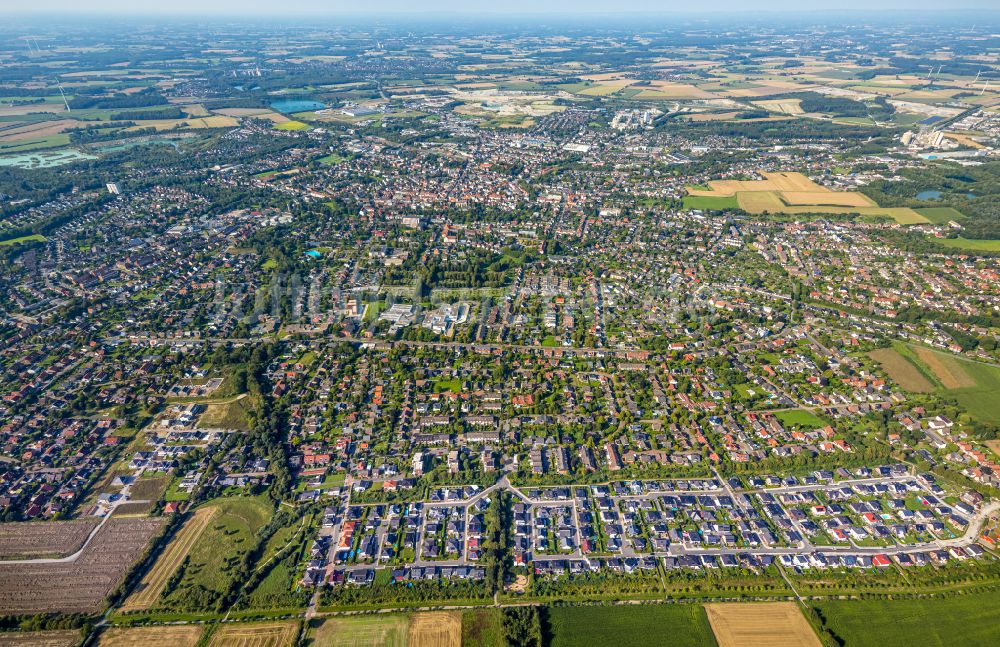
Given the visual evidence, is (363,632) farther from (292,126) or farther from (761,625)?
(292,126)

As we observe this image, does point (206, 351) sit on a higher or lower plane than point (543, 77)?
lower

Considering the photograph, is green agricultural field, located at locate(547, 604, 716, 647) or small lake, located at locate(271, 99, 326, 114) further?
small lake, located at locate(271, 99, 326, 114)

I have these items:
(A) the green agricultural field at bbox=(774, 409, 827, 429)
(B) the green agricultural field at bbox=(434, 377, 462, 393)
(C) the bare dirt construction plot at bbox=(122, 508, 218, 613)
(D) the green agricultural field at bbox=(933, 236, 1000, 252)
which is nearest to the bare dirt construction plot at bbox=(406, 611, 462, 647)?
(C) the bare dirt construction plot at bbox=(122, 508, 218, 613)

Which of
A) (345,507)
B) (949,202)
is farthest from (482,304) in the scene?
(949,202)

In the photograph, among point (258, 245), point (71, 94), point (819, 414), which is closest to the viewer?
point (819, 414)

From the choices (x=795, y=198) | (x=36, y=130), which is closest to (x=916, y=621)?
(x=795, y=198)

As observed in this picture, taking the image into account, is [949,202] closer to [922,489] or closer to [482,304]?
[922,489]

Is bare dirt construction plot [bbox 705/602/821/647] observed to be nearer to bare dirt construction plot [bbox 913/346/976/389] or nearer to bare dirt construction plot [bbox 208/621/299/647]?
bare dirt construction plot [bbox 208/621/299/647]
